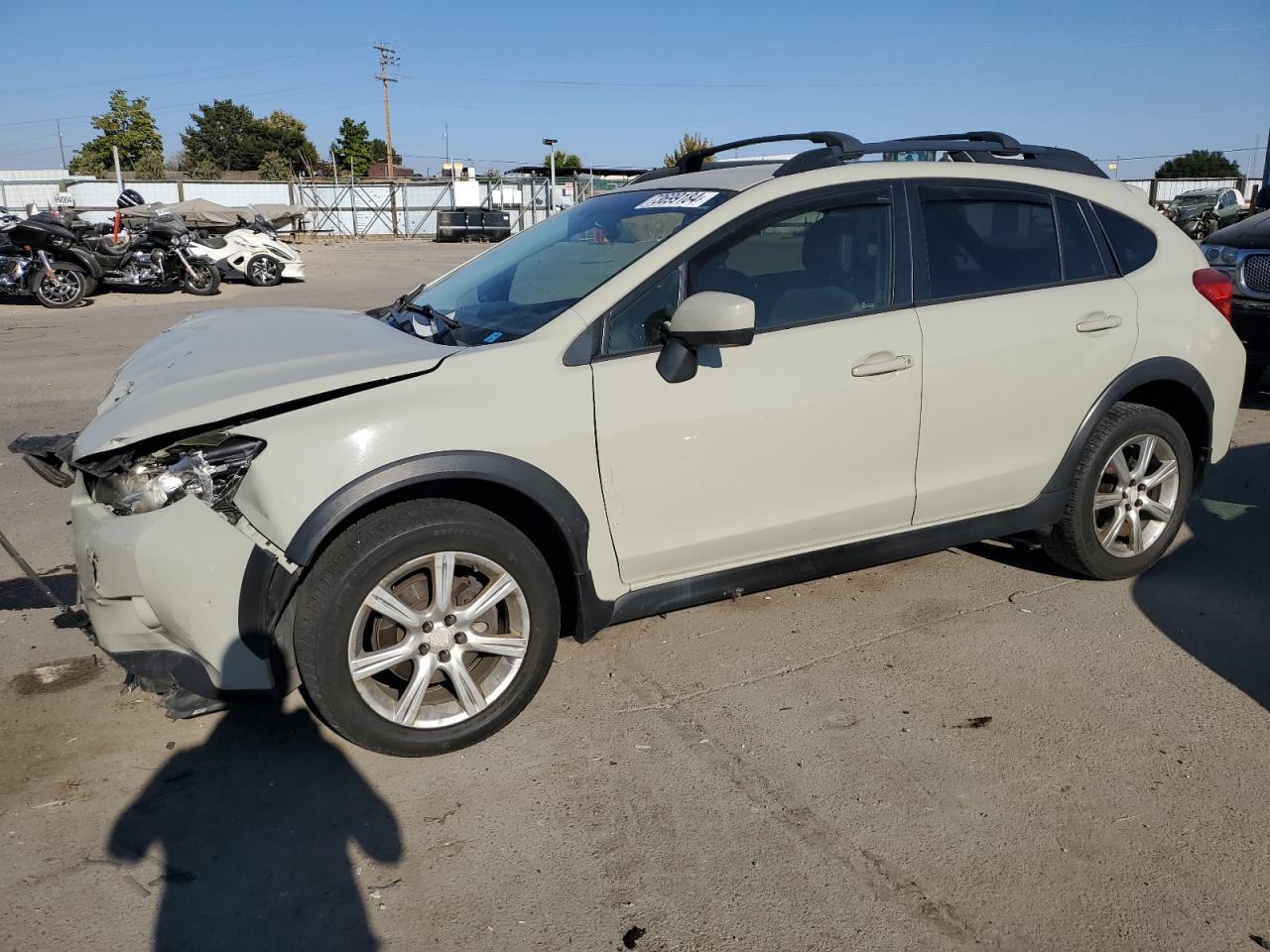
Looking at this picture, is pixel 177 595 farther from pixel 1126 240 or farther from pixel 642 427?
pixel 1126 240

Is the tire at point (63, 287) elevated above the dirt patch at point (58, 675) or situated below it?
above

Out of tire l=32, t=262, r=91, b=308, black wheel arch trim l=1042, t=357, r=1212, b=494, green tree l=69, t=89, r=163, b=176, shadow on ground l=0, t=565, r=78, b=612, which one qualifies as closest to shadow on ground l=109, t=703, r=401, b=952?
shadow on ground l=0, t=565, r=78, b=612

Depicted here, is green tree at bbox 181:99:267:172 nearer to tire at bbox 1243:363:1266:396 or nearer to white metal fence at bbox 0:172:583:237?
white metal fence at bbox 0:172:583:237

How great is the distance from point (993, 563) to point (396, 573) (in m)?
3.20

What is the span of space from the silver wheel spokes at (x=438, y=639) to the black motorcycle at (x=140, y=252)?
14924 millimetres

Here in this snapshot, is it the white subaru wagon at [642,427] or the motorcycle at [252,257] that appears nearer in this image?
the white subaru wagon at [642,427]

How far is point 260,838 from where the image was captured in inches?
113

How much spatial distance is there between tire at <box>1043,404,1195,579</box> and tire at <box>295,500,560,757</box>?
2.51 metres

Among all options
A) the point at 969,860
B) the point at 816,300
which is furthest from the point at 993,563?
the point at 969,860

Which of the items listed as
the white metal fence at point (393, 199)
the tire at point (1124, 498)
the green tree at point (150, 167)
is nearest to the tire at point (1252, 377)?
the tire at point (1124, 498)

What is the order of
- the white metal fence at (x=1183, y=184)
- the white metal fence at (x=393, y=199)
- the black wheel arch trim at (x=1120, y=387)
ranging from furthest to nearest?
the white metal fence at (x=393, y=199)
the white metal fence at (x=1183, y=184)
the black wheel arch trim at (x=1120, y=387)

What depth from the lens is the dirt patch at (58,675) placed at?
12.0 feet

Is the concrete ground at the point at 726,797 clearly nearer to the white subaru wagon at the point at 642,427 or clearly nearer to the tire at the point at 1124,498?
the tire at the point at 1124,498

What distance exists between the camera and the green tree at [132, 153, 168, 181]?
55591 millimetres
